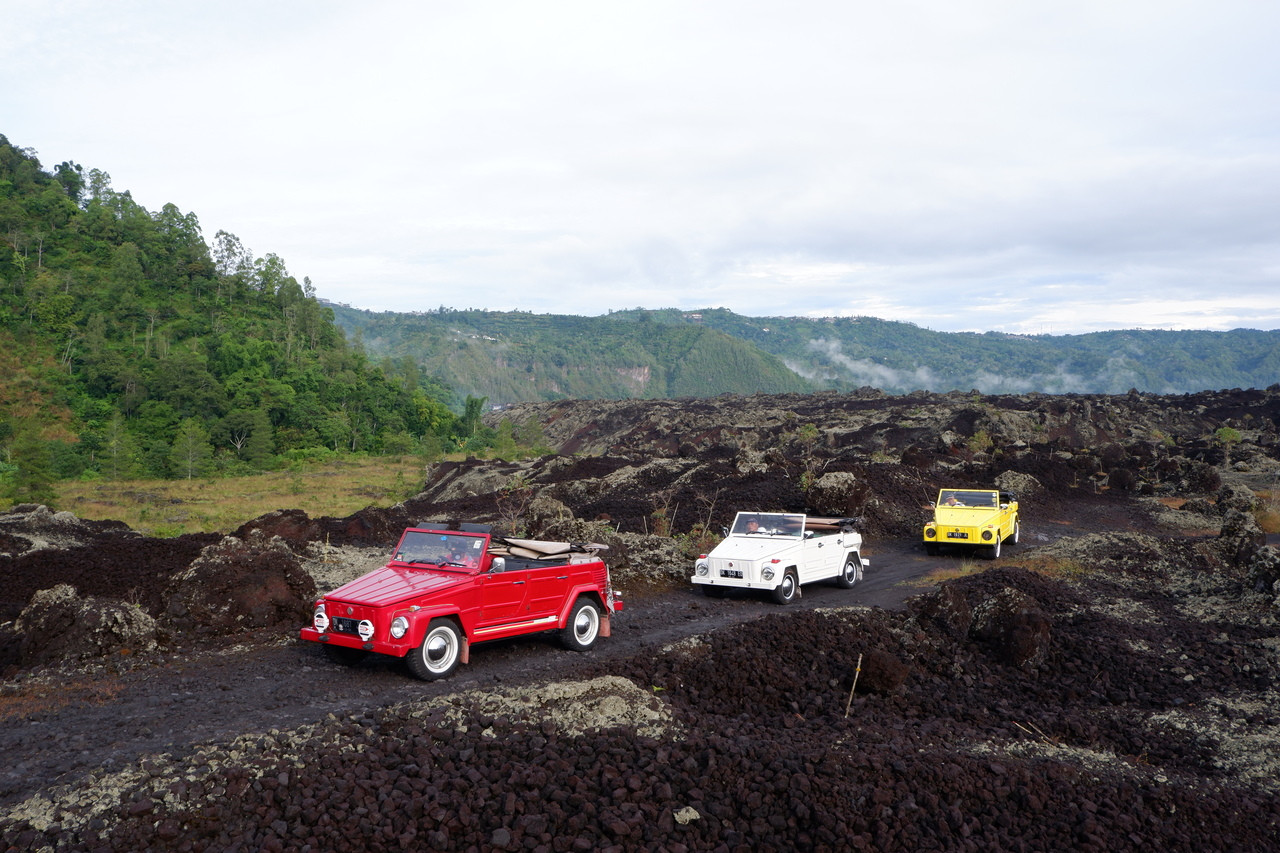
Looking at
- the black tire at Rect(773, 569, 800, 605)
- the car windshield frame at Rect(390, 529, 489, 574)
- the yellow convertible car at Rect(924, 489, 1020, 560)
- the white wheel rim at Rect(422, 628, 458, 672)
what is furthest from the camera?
the yellow convertible car at Rect(924, 489, 1020, 560)

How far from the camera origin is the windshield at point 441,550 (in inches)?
396

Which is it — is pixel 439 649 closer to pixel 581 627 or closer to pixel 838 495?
pixel 581 627

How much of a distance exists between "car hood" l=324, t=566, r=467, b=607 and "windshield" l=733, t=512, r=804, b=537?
26.7 ft

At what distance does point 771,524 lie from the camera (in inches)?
643

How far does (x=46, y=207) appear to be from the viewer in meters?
107

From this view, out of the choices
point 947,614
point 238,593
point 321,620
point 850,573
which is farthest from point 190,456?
point 947,614

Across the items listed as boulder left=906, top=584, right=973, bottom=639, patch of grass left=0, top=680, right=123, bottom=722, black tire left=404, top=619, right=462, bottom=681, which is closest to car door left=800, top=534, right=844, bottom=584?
boulder left=906, top=584, right=973, bottom=639

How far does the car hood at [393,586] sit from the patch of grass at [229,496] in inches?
1017

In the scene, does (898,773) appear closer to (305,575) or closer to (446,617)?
(446,617)

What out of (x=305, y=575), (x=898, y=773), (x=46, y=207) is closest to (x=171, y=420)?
(x=46, y=207)

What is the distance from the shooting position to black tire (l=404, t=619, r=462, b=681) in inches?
357

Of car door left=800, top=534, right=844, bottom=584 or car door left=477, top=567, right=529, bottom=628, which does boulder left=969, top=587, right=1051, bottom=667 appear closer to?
car door left=800, top=534, right=844, bottom=584

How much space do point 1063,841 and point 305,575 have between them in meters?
11.7

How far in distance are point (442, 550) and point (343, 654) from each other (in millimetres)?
1873
